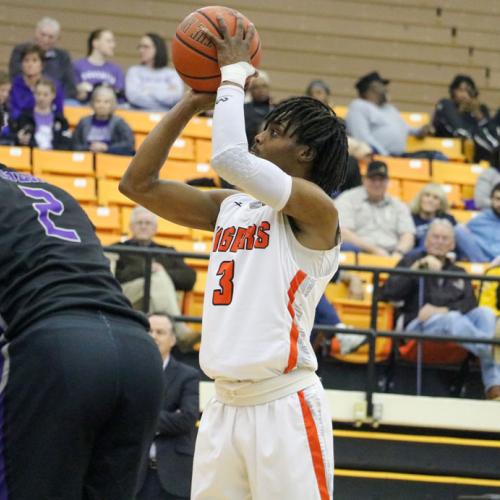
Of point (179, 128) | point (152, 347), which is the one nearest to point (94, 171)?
point (179, 128)

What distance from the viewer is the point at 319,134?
4.01 meters

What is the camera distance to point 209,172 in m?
10.4

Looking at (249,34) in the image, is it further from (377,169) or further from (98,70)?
(98,70)

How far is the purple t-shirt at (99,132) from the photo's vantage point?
10.5 metres

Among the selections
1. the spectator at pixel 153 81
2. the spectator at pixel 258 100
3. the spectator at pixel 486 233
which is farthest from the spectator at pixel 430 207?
the spectator at pixel 153 81

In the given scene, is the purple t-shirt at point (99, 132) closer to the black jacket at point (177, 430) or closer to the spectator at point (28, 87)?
the spectator at point (28, 87)

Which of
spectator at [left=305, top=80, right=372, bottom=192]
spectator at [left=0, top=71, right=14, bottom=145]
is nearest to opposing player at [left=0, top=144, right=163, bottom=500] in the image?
spectator at [left=305, top=80, right=372, bottom=192]

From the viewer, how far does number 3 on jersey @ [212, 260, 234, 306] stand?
3.92 meters

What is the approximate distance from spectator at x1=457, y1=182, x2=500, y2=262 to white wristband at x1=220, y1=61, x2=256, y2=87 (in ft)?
18.7

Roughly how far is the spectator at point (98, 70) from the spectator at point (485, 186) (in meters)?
3.39

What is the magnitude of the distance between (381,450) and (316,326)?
1.04 metres

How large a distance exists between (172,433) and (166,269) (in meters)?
1.17

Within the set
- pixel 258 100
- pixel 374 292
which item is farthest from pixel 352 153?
pixel 374 292

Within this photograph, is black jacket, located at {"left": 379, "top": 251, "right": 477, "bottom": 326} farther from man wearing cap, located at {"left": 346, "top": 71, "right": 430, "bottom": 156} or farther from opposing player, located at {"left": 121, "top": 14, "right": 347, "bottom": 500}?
opposing player, located at {"left": 121, "top": 14, "right": 347, "bottom": 500}
